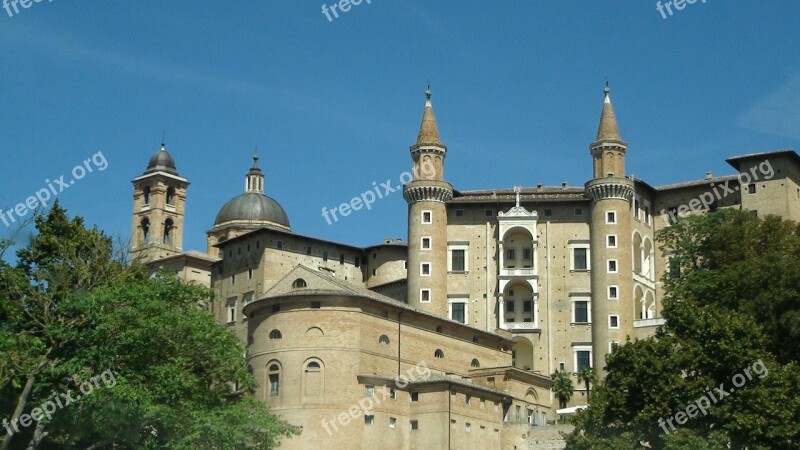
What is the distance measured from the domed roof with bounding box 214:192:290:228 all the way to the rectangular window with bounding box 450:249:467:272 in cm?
2912

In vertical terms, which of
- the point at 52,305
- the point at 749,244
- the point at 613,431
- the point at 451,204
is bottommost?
the point at 613,431

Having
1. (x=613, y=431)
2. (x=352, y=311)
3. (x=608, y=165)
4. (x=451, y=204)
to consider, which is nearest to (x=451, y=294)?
(x=451, y=204)

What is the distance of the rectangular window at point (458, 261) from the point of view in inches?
3595

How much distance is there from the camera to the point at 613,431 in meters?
55.1

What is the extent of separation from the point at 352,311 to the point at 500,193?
26.2 m

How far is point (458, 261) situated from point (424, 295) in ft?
13.8

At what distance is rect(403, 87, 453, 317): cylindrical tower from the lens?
292ft

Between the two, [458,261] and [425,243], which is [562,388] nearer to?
[458,261]

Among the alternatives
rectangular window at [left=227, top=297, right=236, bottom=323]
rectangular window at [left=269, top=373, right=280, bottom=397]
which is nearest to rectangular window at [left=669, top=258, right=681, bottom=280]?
rectangular window at [left=269, top=373, right=280, bottom=397]

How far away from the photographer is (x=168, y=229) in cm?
12062

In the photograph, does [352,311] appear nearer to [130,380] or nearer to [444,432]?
[444,432]
